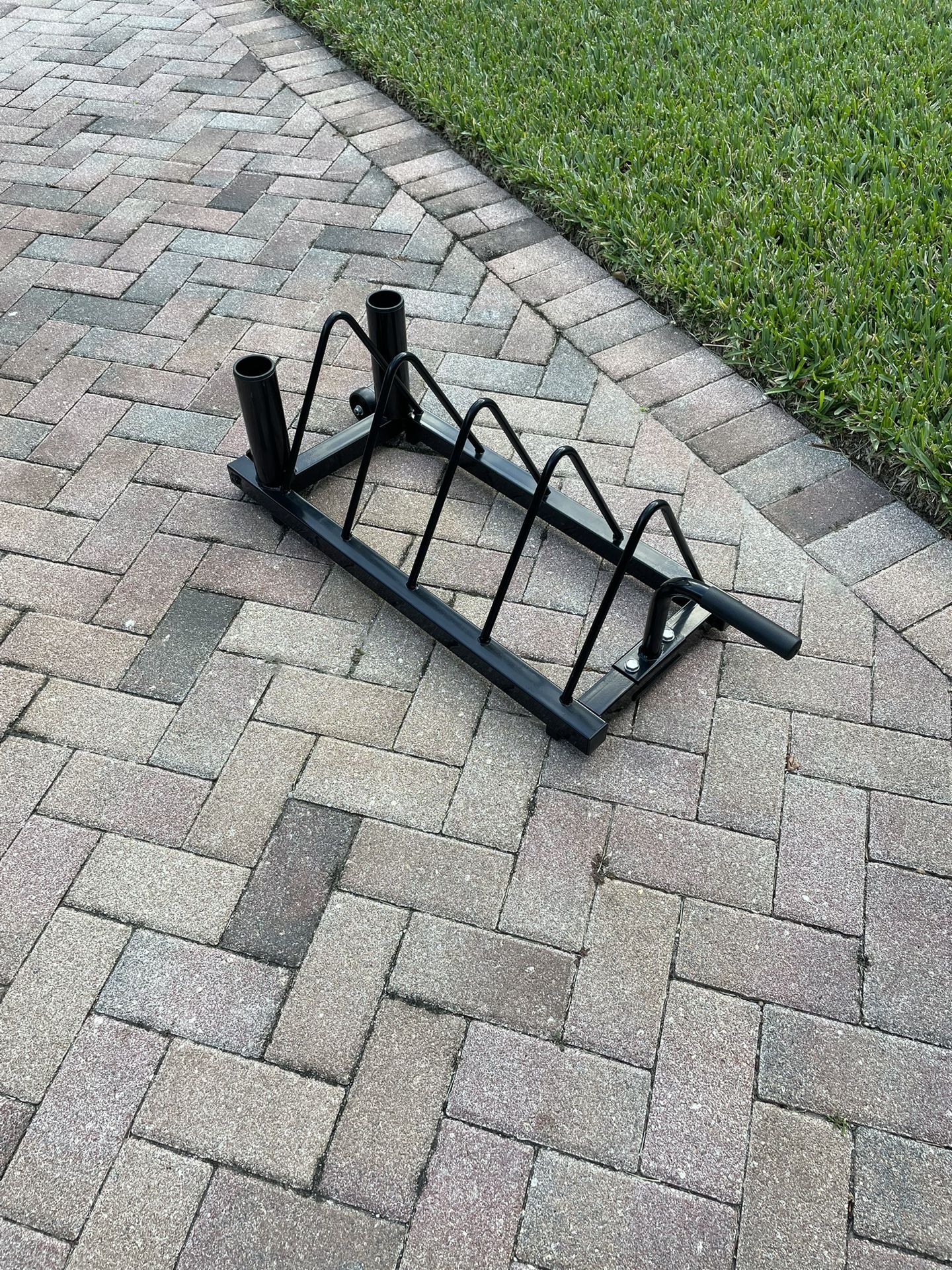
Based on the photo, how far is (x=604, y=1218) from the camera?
1942mm

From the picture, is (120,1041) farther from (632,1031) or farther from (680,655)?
(680,655)

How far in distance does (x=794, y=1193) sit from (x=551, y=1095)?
484 millimetres

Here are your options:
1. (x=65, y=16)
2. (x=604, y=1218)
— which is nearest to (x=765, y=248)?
(x=604, y=1218)

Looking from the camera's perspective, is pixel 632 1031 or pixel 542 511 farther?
pixel 542 511

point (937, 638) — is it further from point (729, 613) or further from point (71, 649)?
point (71, 649)

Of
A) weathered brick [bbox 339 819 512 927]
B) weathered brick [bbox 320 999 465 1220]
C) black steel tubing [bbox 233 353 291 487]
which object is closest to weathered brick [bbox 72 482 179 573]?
black steel tubing [bbox 233 353 291 487]

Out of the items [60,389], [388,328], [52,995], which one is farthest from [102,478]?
[52,995]

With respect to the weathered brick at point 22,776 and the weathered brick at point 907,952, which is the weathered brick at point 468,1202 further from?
the weathered brick at point 22,776

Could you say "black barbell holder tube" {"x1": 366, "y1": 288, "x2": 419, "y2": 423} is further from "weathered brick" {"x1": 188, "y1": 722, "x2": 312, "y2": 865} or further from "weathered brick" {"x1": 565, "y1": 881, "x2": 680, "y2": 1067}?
"weathered brick" {"x1": 565, "y1": 881, "x2": 680, "y2": 1067}

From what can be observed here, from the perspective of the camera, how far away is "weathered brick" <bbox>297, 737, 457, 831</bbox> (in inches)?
101

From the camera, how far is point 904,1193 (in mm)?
1962

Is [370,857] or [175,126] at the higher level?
[175,126]

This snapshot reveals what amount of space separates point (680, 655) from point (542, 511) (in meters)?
0.63

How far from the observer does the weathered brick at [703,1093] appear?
2.00 m
